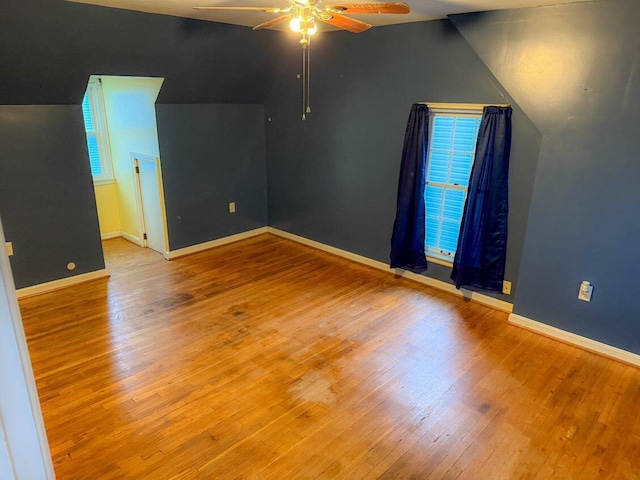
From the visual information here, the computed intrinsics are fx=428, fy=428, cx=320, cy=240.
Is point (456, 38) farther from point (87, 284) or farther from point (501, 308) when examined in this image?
point (87, 284)

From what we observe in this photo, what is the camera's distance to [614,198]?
126 inches

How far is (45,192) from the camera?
14.0ft

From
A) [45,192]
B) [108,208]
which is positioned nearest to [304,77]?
[45,192]

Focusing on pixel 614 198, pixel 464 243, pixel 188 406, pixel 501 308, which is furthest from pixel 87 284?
pixel 614 198

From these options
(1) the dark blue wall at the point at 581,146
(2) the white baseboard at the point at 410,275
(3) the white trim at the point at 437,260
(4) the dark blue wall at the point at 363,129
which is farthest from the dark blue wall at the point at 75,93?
(3) the white trim at the point at 437,260

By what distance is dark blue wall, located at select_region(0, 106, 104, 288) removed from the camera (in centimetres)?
402

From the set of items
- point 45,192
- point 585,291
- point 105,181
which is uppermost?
→ point 45,192

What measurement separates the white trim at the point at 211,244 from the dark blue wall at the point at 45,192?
3.23 feet

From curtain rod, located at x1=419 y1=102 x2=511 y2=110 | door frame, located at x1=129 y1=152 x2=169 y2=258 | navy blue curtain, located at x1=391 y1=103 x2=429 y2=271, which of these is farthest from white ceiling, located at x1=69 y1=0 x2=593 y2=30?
door frame, located at x1=129 y1=152 x2=169 y2=258

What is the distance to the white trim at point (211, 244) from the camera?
5.42 m

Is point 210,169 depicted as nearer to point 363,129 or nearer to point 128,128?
point 128,128

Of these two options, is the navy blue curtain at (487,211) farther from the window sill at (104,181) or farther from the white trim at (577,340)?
the window sill at (104,181)

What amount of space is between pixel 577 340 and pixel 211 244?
14.2ft


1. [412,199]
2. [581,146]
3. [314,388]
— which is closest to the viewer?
[314,388]
